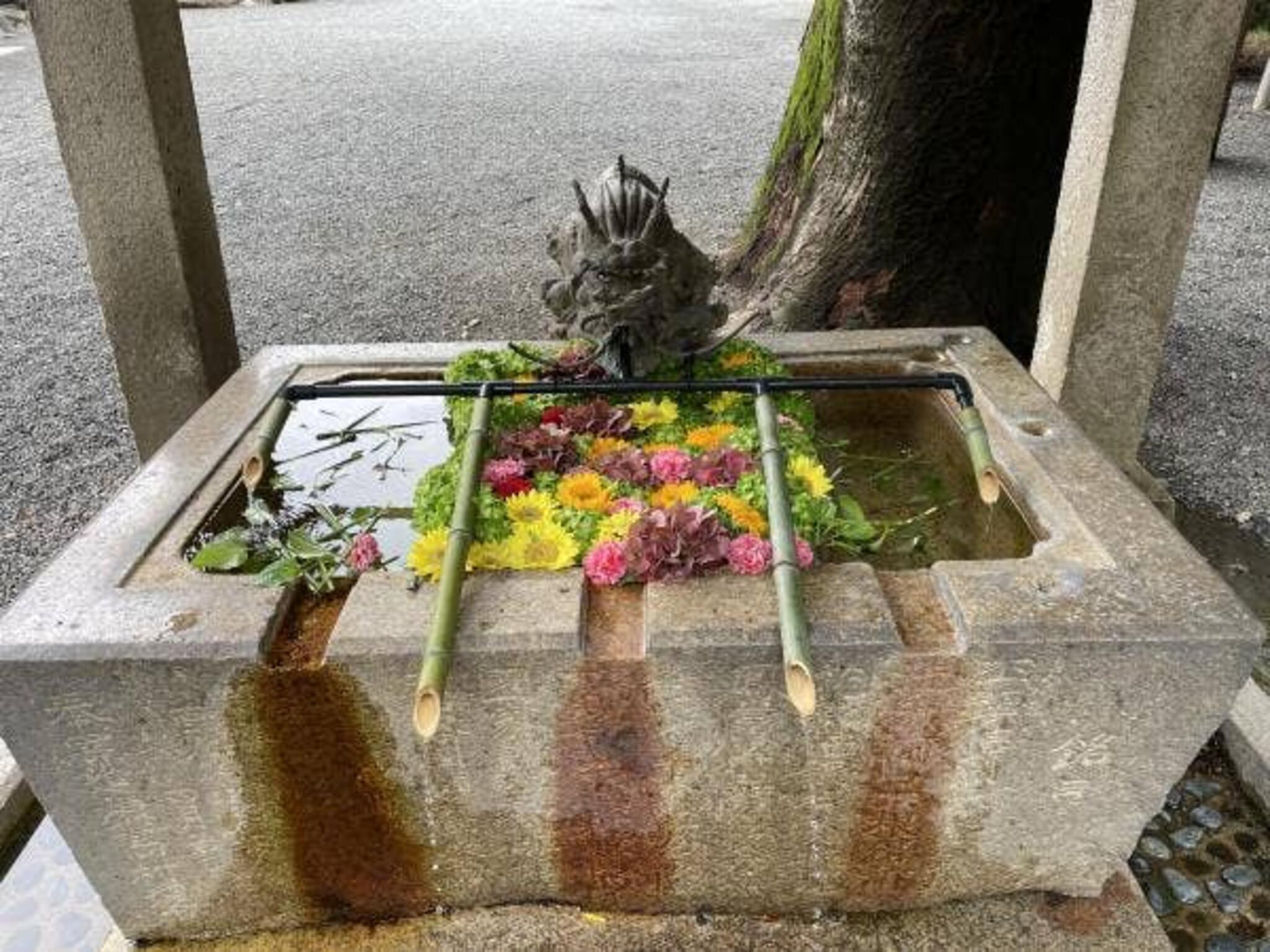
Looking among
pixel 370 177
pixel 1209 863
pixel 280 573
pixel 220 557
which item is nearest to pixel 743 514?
pixel 280 573

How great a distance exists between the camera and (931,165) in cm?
396

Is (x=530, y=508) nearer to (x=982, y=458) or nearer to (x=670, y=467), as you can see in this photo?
(x=670, y=467)

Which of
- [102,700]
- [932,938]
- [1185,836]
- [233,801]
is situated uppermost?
[102,700]

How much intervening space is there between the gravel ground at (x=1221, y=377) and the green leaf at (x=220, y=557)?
138 inches

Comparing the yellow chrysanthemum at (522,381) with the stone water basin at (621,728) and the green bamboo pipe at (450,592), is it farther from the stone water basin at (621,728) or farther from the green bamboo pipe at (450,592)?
the stone water basin at (621,728)

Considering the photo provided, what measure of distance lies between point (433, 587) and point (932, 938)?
4.08 feet

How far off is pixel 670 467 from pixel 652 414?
1.07 feet

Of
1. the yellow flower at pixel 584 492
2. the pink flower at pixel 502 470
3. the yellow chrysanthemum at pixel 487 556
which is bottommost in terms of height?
the yellow chrysanthemum at pixel 487 556

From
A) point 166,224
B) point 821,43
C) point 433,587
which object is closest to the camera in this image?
point 433,587

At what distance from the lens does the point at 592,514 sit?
2.03m

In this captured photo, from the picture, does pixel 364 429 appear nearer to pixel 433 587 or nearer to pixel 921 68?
pixel 433 587

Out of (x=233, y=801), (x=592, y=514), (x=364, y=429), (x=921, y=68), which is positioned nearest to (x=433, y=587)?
(x=592, y=514)

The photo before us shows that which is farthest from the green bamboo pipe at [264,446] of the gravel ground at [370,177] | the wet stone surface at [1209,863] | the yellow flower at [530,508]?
the wet stone surface at [1209,863]

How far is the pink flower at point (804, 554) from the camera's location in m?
1.88
